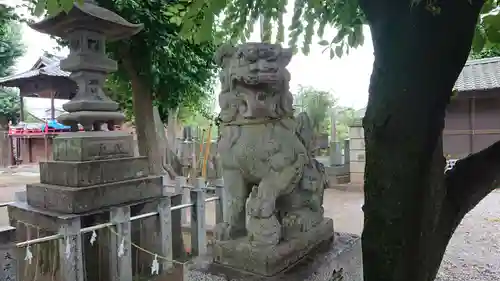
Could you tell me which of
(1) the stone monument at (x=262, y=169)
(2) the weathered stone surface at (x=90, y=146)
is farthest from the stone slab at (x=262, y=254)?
(2) the weathered stone surface at (x=90, y=146)

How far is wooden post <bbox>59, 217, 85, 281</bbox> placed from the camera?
3086 millimetres

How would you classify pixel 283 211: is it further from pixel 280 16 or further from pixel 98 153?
pixel 98 153

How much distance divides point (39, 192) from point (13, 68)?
16211 mm

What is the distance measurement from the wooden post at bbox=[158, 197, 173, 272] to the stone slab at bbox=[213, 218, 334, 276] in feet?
6.21

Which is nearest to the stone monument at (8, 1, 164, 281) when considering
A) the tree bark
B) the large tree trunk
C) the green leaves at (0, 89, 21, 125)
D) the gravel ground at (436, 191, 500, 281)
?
the tree bark

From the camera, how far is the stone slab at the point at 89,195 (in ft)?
12.3

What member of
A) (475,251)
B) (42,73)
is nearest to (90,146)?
(475,251)

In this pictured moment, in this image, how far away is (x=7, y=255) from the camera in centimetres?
212

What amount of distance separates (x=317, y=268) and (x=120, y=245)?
7.07 ft

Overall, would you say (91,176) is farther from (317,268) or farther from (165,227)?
(317,268)

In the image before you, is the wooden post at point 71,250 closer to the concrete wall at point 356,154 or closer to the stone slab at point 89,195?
the stone slab at point 89,195

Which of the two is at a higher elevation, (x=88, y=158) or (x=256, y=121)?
(x=256, y=121)

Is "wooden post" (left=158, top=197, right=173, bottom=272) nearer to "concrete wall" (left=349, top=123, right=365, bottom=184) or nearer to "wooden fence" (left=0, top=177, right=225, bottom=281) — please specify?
"wooden fence" (left=0, top=177, right=225, bottom=281)

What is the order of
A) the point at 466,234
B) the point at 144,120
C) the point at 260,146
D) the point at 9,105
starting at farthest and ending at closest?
the point at 9,105
the point at 144,120
the point at 466,234
the point at 260,146
